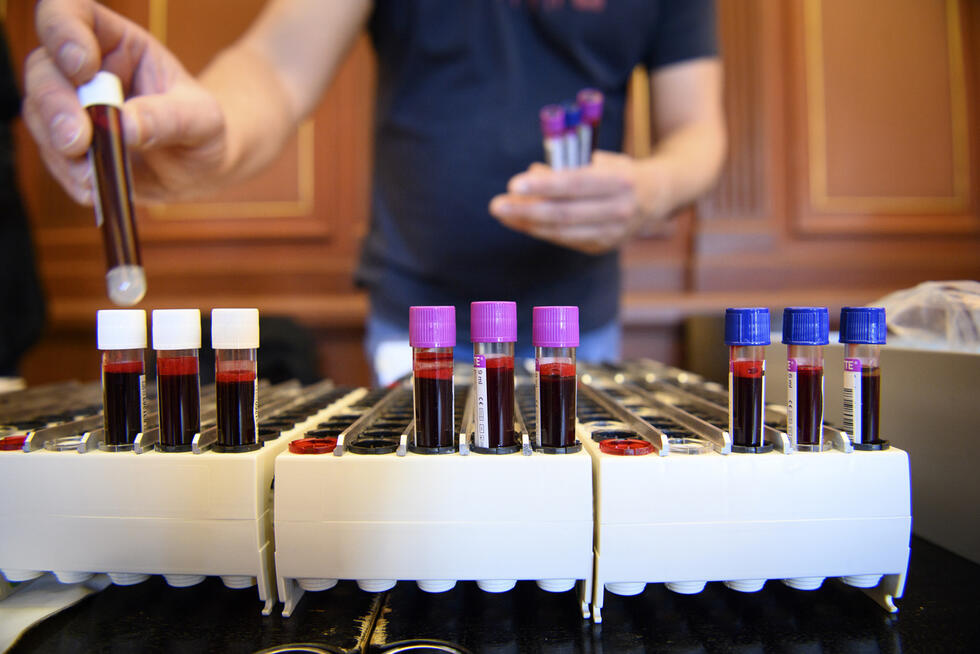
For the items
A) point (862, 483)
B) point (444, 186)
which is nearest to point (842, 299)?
point (444, 186)

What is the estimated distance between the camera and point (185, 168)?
76 centimetres

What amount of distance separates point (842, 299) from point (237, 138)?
1730 mm

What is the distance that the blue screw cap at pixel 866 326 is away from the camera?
44 centimetres

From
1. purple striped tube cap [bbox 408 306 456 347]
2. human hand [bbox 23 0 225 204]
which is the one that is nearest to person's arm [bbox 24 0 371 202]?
human hand [bbox 23 0 225 204]

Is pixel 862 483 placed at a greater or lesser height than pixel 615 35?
lesser

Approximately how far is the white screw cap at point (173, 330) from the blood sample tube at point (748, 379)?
412mm

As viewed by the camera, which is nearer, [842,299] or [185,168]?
[185,168]

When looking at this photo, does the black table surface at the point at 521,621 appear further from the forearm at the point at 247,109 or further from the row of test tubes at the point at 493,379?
the forearm at the point at 247,109

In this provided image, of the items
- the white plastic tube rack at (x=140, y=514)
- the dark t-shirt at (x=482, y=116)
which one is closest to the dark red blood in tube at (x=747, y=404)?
the white plastic tube rack at (x=140, y=514)

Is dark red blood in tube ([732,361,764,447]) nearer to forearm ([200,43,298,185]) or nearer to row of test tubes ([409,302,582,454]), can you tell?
row of test tubes ([409,302,582,454])

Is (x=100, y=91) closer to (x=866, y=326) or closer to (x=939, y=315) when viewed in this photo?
(x=866, y=326)

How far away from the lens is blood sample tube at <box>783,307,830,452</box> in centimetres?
43

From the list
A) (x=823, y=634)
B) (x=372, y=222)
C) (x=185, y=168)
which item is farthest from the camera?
(x=372, y=222)

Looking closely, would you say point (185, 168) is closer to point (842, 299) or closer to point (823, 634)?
point (823, 634)
